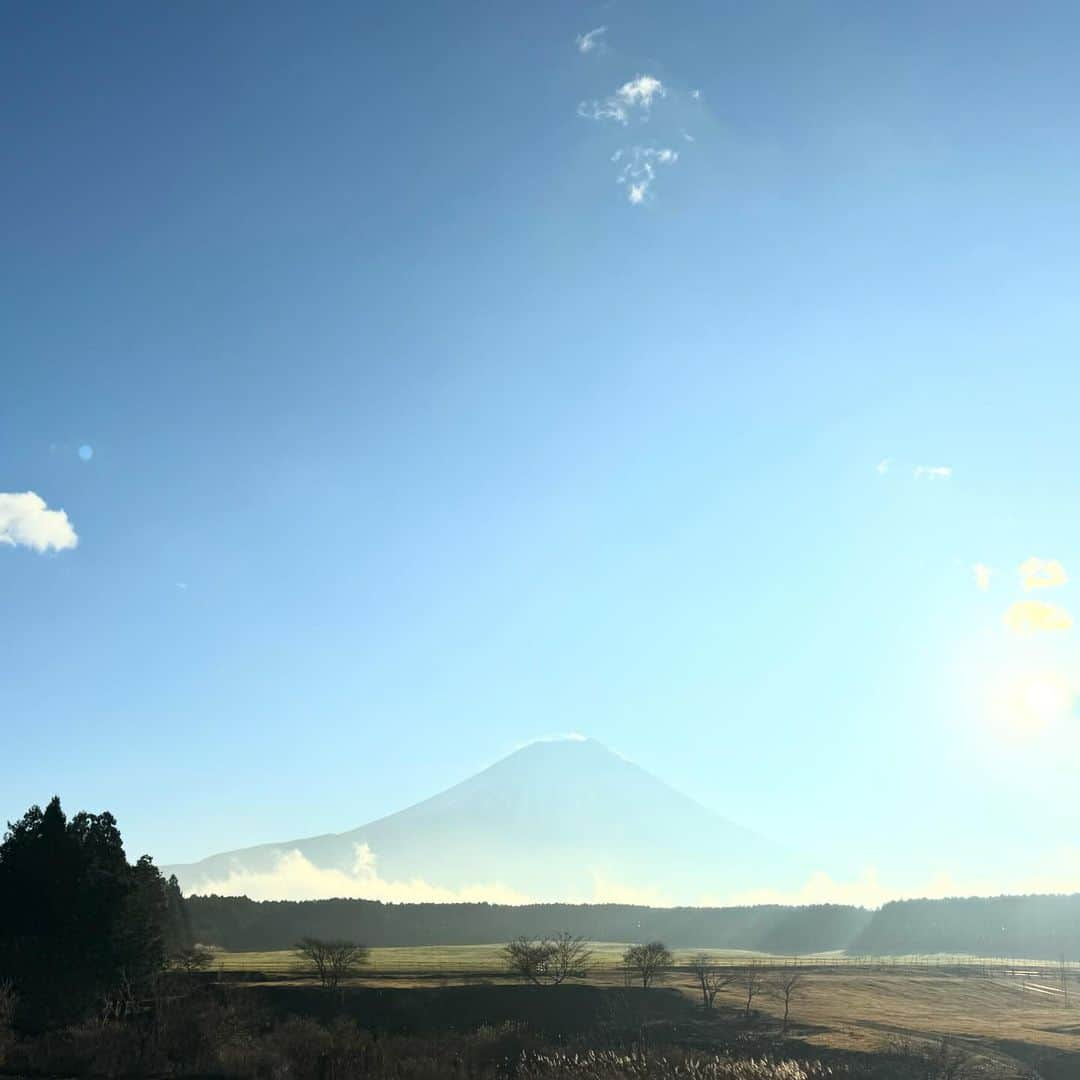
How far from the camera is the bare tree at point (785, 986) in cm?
7851

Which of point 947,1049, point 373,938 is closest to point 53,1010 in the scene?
point 947,1049

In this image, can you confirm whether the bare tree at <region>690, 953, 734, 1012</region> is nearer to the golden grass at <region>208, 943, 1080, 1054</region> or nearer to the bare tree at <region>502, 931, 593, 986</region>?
the golden grass at <region>208, 943, 1080, 1054</region>

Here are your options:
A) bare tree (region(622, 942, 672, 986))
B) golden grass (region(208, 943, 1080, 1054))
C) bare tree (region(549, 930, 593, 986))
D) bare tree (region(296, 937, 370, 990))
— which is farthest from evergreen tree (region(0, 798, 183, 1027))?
bare tree (region(622, 942, 672, 986))

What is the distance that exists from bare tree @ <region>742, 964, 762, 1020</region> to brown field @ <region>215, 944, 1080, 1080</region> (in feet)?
2.79

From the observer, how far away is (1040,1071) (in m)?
57.4

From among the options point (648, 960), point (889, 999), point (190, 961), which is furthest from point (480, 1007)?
point (889, 999)

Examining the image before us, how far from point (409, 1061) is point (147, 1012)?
1022 inches

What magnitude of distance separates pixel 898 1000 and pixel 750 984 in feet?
52.0

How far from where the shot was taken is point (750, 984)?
8600 centimetres

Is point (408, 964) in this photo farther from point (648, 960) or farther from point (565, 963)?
point (648, 960)

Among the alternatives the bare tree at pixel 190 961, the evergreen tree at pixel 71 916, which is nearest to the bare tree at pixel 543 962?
the bare tree at pixel 190 961

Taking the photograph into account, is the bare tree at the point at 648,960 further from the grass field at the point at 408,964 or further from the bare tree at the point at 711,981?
the grass field at the point at 408,964

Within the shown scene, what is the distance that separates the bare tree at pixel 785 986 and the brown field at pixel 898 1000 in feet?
2.41

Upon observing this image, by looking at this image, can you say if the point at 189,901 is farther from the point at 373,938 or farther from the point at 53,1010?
the point at 53,1010
